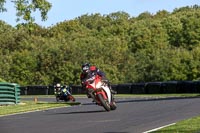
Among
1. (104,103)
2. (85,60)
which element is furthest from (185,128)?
(85,60)

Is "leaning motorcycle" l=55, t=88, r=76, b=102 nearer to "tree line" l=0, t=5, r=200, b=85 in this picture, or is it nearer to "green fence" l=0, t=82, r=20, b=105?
"green fence" l=0, t=82, r=20, b=105

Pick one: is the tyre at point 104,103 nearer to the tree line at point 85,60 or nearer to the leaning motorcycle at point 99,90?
the leaning motorcycle at point 99,90

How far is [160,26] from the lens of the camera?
10331cm

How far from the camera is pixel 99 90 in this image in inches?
787

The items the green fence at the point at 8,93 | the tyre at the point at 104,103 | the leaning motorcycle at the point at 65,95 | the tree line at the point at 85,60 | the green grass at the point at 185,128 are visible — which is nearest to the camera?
the green grass at the point at 185,128

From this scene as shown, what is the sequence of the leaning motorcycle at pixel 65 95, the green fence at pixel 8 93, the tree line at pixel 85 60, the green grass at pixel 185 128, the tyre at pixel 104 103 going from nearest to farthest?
the green grass at pixel 185 128 → the tyre at pixel 104 103 → the green fence at pixel 8 93 → the leaning motorcycle at pixel 65 95 → the tree line at pixel 85 60

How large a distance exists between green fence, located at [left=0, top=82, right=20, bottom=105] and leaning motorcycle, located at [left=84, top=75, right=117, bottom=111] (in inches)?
390

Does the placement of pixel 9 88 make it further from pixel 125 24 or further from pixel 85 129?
pixel 125 24

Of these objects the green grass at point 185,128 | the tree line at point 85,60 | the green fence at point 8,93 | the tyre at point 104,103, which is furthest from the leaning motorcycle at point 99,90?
the tree line at point 85,60

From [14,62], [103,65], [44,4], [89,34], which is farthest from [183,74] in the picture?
[44,4]

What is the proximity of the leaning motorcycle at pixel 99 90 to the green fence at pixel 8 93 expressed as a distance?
9916mm

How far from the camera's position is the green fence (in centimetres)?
2906

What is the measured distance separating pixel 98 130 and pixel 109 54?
68.8 m

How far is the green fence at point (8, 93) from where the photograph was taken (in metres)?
29.1
